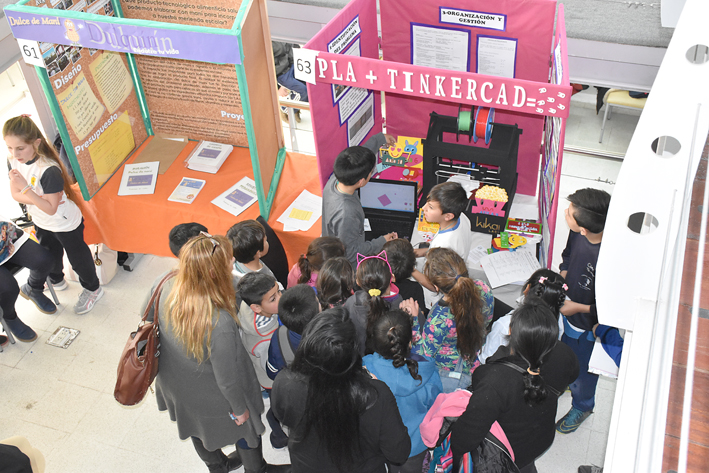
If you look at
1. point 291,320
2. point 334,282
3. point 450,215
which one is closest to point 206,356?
point 291,320

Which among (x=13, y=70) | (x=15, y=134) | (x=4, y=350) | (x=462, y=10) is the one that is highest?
(x=462, y=10)

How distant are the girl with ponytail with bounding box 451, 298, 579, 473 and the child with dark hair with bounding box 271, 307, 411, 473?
26cm

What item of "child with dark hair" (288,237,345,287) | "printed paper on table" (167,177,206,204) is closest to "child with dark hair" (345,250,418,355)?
"child with dark hair" (288,237,345,287)

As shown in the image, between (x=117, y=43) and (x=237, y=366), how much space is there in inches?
71.0

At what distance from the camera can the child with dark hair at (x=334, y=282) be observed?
2.53 meters

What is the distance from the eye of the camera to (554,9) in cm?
A: 310

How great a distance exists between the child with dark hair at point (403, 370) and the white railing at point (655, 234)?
1235 mm

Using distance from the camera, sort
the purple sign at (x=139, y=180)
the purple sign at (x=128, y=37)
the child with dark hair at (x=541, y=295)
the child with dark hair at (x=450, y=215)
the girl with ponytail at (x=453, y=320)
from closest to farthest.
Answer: the girl with ponytail at (x=453, y=320) → the child with dark hair at (x=541, y=295) → the purple sign at (x=128, y=37) → the child with dark hair at (x=450, y=215) → the purple sign at (x=139, y=180)

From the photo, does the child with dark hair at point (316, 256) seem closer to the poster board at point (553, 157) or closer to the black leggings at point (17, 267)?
the poster board at point (553, 157)

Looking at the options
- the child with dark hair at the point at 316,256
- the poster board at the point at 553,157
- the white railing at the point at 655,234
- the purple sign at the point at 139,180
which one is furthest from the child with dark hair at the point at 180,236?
the white railing at the point at 655,234

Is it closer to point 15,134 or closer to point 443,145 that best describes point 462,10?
point 443,145

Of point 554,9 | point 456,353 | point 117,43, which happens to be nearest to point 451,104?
point 554,9

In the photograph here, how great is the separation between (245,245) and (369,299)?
752 mm

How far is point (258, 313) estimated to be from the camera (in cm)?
261
